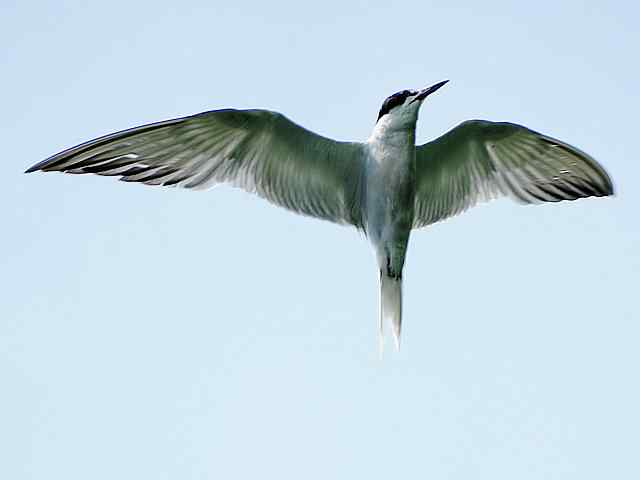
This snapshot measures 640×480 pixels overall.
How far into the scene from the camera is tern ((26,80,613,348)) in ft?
19.9

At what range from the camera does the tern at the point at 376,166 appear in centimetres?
605

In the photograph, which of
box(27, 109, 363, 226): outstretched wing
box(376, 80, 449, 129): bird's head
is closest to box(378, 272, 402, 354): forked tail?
box(27, 109, 363, 226): outstretched wing

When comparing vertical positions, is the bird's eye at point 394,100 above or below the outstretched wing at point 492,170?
above

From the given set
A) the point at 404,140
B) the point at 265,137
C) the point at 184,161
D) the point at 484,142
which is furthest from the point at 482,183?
the point at 184,161

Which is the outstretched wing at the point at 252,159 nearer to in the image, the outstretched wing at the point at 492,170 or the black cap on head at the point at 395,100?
the black cap on head at the point at 395,100

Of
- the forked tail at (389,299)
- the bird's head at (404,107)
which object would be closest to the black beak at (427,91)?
the bird's head at (404,107)

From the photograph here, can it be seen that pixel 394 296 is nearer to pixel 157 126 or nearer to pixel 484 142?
pixel 484 142

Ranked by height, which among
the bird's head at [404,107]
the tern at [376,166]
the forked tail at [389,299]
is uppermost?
the bird's head at [404,107]

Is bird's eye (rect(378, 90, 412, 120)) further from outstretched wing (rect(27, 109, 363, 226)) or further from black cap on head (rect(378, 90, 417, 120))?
outstretched wing (rect(27, 109, 363, 226))

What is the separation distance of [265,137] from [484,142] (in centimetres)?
146

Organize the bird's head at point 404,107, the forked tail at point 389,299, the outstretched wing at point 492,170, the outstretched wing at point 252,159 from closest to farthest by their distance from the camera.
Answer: the outstretched wing at point 252,159
the bird's head at point 404,107
the forked tail at point 389,299
the outstretched wing at point 492,170

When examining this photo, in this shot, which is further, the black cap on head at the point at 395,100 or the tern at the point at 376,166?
the black cap on head at the point at 395,100

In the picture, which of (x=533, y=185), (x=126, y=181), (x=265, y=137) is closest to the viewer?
(x=126, y=181)

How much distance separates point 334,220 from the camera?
255 inches
